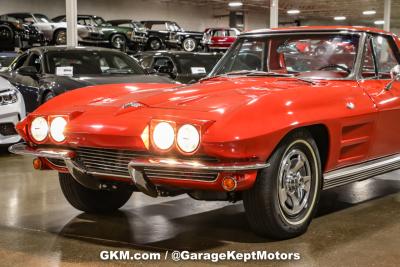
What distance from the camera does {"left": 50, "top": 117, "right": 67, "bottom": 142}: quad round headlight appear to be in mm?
3874

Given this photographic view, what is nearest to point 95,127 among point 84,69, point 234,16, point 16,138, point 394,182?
point 394,182

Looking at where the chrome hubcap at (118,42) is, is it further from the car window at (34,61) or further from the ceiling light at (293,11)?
Answer: the ceiling light at (293,11)

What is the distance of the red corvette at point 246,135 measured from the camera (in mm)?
3361

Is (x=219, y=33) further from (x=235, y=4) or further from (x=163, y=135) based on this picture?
(x=163, y=135)

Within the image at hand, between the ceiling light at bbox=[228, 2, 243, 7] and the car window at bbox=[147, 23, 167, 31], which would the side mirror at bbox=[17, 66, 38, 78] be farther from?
the ceiling light at bbox=[228, 2, 243, 7]

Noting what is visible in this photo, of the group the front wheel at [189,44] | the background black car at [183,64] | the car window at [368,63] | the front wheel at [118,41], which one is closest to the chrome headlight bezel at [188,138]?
the car window at [368,63]

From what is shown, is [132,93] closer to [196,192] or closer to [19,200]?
[196,192]

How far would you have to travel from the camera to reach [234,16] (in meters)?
35.2

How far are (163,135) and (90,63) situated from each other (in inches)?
227

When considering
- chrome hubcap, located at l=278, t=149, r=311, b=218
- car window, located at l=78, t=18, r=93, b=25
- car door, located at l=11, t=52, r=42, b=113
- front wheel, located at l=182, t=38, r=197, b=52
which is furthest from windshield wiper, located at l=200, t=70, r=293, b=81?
front wheel, located at l=182, t=38, r=197, b=52

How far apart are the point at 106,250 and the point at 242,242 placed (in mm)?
846

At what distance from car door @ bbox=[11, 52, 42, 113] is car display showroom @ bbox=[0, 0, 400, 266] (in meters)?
3.29

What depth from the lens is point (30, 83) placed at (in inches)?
364

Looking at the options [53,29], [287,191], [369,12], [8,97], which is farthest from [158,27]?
[287,191]
